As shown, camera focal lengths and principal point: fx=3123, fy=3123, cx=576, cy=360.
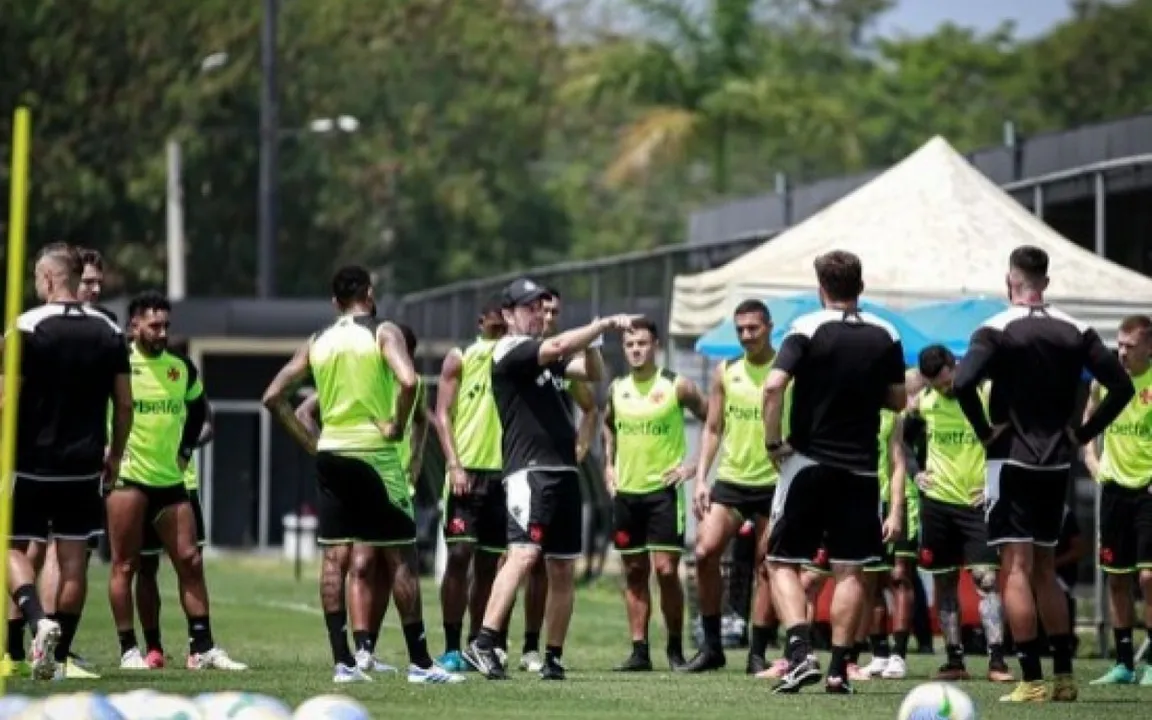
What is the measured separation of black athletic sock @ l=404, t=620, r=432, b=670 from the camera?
1664 cm

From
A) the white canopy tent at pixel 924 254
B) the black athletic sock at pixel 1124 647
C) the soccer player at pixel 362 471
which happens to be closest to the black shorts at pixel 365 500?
the soccer player at pixel 362 471

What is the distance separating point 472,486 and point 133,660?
2334 millimetres

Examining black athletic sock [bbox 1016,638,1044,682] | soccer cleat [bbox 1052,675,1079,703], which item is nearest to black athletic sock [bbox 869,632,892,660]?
soccer cleat [bbox 1052,675,1079,703]

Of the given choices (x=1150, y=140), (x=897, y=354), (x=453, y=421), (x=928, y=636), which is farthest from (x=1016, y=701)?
(x=1150, y=140)

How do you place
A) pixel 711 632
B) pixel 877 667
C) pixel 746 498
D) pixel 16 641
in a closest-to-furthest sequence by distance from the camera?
1. pixel 16 641
2. pixel 877 667
3. pixel 711 632
4. pixel 746 498

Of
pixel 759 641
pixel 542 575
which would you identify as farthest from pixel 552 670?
pixel 759 641

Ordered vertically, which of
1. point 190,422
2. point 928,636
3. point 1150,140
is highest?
point 1150,140

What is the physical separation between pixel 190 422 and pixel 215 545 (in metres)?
29.8

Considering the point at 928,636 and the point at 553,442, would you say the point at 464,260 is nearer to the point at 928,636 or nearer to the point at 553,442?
the point at 928,636

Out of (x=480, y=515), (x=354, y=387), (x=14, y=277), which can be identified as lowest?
(x=480, y=515)

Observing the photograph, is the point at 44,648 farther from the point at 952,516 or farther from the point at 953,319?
the point at 953,319

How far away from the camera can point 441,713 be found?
14.4m

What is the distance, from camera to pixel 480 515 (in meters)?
19.3

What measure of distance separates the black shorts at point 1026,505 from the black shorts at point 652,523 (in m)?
4.15
